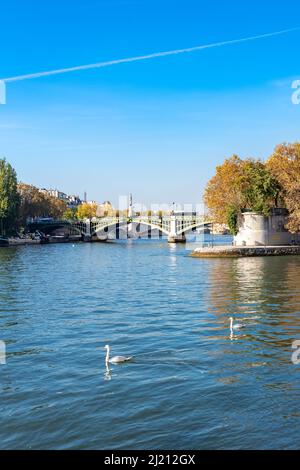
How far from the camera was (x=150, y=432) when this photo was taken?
10688 millimetres

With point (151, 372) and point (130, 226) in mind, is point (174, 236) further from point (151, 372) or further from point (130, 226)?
point (151, 372)

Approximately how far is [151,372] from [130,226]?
127159 mm

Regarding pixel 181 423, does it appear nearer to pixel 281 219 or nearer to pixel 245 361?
pixel 245 361

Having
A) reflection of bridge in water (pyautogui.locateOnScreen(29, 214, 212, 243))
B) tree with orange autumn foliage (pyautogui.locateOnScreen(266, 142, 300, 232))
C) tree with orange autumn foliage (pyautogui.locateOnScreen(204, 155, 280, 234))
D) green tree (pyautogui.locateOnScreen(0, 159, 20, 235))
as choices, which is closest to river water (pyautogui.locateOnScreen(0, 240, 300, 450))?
tree with orange autumn foliage (pyautogui.locateOnScreen(266, 142, 300, 232))

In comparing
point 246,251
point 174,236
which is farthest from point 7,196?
point 246,251

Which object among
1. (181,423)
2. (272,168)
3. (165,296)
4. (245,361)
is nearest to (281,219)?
(272,168)

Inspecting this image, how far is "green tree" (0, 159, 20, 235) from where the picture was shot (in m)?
88.4

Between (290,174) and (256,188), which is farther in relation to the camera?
(256,188)

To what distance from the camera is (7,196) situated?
8894cm

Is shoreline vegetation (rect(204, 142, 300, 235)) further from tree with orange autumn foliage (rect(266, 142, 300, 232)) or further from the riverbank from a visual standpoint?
the riverbank

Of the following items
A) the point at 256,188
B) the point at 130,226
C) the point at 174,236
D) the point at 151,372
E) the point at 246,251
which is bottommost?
the point at 151,372

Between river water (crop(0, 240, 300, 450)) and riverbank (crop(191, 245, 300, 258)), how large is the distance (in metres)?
26.6

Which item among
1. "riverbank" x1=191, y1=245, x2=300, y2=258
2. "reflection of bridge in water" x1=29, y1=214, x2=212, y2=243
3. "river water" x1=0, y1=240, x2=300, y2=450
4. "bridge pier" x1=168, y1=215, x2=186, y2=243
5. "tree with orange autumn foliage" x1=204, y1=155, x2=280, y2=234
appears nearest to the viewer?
"river water" x1=0, y1=240, x2=300, y2=450

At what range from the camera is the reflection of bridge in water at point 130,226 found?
87.6 meters
